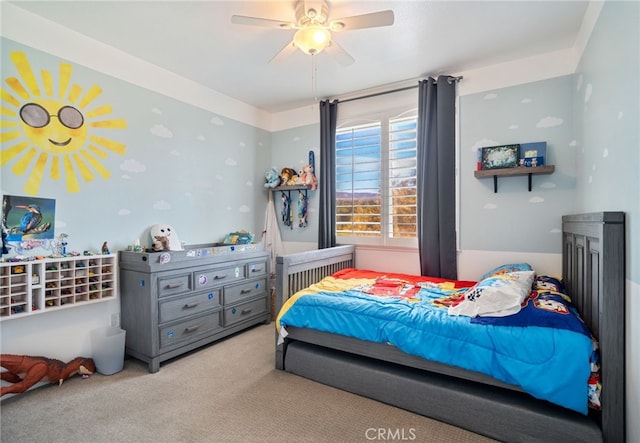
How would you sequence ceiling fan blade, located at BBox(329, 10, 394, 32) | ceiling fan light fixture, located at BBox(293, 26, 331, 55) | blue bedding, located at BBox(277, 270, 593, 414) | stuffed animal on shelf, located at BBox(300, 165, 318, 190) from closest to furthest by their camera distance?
blue bedding, located at BBox(277, 270, 593, 414), ceiling fan blade, located at BBox(329, 10, 394, 32), ceiling fan light fixture, located at BBox(293, 26, 331, 55), stuffed animal on shelf, located at BBox(300, 165, 318, 190)

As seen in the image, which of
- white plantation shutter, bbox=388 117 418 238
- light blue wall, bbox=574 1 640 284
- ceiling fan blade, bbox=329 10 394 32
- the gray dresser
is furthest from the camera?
white plantation shutter, bbox=388 117 418 238

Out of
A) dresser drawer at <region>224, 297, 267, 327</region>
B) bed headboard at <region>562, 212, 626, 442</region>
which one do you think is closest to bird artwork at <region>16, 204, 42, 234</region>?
dresser drawer at <region>224, 297, 267, 327</region>

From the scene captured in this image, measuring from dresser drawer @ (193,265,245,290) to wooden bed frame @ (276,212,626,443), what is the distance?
2.38ft

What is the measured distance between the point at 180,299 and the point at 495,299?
238 centimetres

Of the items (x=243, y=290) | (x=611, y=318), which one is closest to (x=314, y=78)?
(x=243, y=290)

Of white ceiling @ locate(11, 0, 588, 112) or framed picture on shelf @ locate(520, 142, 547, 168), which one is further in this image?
framed picture on shelf @ locate(520, 142, 547, 168)

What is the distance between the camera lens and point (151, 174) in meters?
2.94

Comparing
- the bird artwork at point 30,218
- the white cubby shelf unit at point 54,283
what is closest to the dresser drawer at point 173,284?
the white cubby shelf unit at point 54,283

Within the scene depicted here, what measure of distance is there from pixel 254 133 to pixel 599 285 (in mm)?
3690

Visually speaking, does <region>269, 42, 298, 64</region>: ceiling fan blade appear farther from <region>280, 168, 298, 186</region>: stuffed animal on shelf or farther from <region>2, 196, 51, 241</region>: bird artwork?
<region>2, 196, 51, 241</region>: bird artwork

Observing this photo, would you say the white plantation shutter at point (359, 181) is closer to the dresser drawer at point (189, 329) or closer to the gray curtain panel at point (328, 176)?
the gray curtain panel at point (328, 176)

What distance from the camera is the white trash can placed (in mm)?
2402

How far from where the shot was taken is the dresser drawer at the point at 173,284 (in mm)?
2523

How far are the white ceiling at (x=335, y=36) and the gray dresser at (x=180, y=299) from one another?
1739 mm
